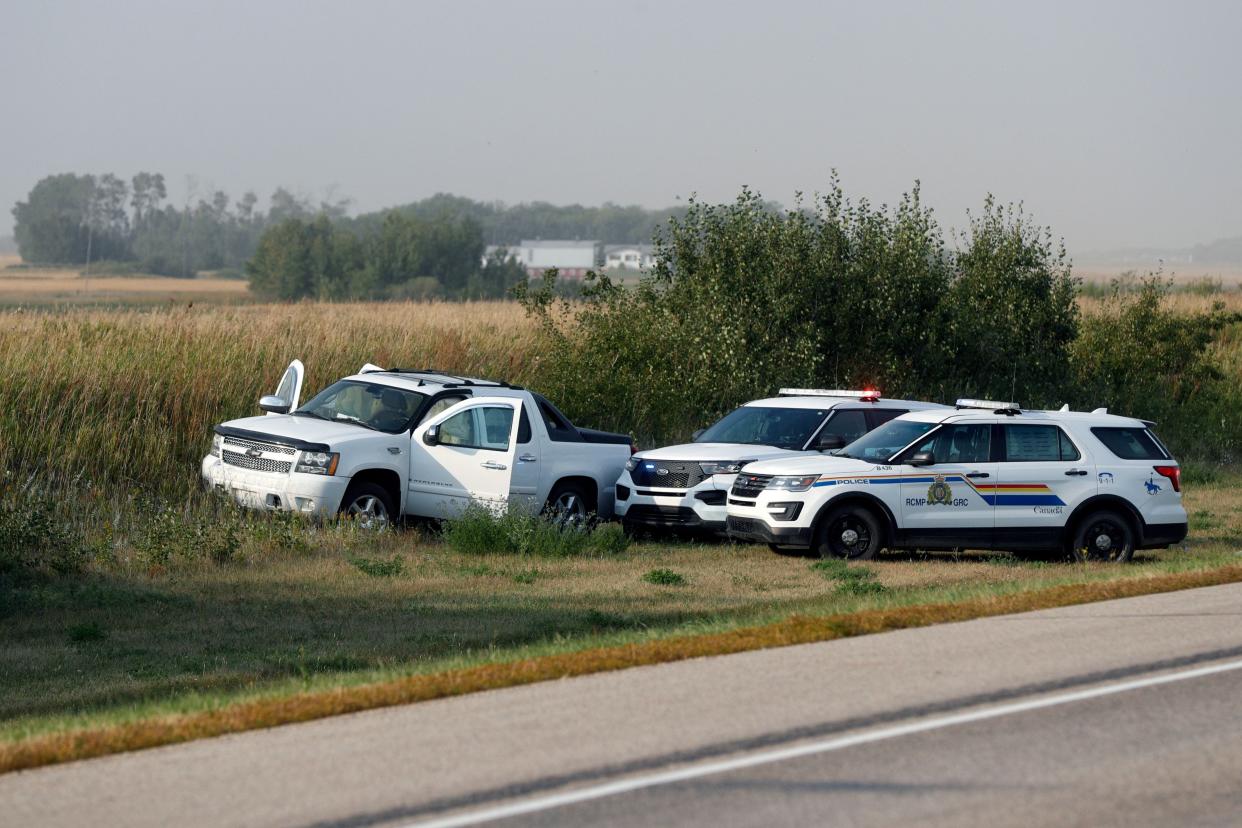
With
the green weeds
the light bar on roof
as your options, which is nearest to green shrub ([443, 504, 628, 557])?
the green weeds

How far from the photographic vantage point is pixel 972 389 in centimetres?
3222

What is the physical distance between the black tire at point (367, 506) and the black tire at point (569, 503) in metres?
2.03

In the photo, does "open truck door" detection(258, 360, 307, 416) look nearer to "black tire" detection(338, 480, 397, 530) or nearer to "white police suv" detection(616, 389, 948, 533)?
"black tire" detection(338, 480, 397, 530)

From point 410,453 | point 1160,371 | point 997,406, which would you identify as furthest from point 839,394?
point 1160,371

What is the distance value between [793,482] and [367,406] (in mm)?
5811

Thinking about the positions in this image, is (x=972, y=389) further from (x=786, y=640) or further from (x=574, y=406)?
(x=786, y=640)

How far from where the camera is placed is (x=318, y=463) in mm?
18031

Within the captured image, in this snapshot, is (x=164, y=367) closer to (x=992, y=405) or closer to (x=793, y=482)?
(x=793, y=482)

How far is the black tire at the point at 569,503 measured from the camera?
19.5 metres

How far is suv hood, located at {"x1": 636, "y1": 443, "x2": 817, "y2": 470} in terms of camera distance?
18562 mm

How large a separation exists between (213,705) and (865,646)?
14.4 ft

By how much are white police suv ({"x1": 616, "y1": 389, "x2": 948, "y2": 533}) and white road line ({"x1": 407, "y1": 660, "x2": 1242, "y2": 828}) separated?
28.4ft

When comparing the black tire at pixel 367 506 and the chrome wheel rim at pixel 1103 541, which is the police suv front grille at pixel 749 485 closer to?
the chrome wheel rim at pixel 1103 541

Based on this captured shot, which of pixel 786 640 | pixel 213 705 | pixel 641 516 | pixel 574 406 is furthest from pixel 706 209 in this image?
pixel 213 705
